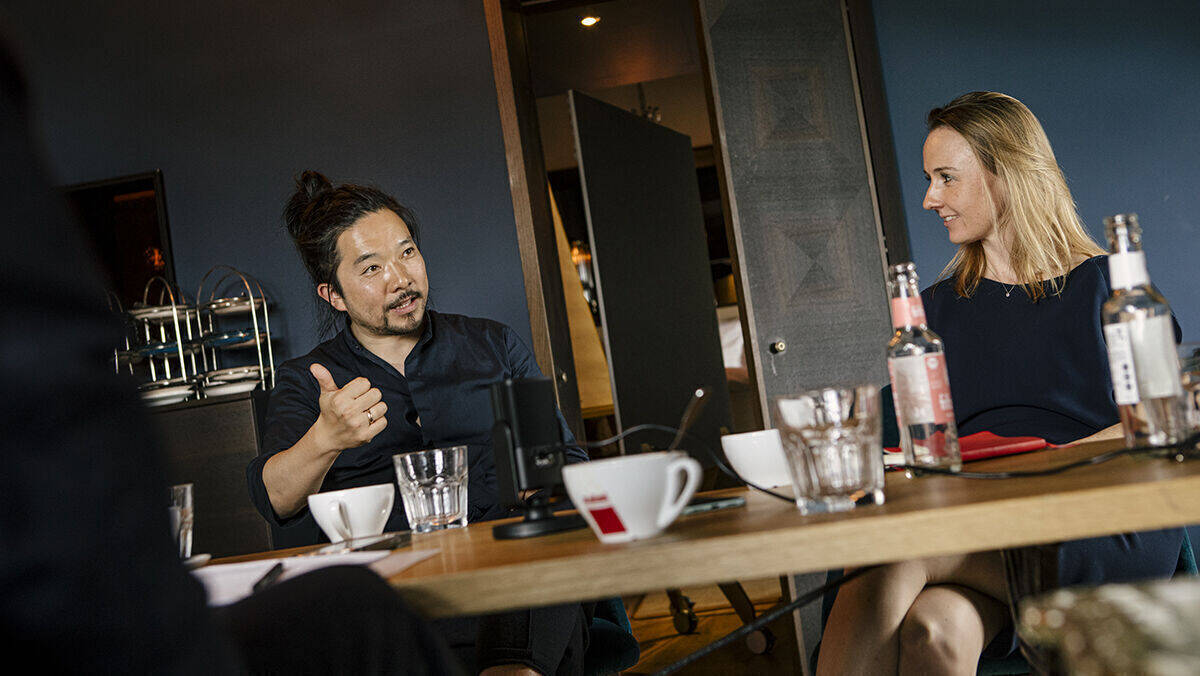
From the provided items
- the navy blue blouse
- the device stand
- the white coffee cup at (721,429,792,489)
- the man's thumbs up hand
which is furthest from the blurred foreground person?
the navy blue blouse

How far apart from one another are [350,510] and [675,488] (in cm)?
59

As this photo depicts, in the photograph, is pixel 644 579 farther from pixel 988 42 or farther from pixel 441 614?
pixel 988 42

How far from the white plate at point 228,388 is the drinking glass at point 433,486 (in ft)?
6.83

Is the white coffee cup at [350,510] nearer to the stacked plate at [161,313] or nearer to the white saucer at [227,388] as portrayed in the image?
the white saucer at [227,388]

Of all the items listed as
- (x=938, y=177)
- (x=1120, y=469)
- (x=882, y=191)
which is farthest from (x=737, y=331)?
(x=1120, y=469)

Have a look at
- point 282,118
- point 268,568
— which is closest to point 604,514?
point 268,568

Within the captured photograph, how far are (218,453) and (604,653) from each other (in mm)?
1915

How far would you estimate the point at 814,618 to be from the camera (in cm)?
300

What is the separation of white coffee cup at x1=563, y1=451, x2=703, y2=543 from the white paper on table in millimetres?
205

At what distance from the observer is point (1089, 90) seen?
10.4 feet

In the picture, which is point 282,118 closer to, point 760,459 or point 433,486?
point 433,486

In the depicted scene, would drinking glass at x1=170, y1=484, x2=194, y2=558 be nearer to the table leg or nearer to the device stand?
the device stand

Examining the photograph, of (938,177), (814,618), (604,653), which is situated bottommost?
(814,618)

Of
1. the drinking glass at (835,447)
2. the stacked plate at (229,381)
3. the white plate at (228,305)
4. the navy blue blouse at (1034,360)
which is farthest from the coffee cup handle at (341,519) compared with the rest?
the white plate at (228,305)
